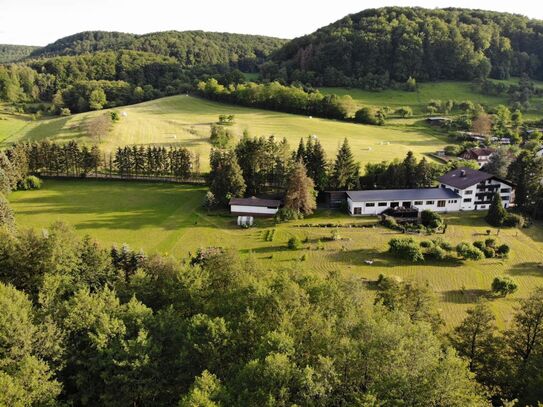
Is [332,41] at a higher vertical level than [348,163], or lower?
higher

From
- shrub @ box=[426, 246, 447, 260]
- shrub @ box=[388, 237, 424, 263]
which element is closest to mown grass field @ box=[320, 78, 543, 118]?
shrub @ box=[388, 237, 424, 263]

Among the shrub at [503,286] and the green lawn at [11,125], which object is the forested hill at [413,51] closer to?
the green lawn at [11,125]

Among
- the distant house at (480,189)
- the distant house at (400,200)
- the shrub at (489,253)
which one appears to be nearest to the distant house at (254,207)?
the distant house at (400,200)

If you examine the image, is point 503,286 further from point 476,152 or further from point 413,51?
point 413,51

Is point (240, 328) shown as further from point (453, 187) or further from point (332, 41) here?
point (332, 41)

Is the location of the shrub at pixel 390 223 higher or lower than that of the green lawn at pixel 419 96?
lower

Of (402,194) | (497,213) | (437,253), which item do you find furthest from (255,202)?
(497,213)

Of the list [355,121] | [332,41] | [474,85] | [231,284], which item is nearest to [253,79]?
[332,41]
